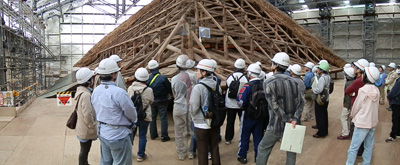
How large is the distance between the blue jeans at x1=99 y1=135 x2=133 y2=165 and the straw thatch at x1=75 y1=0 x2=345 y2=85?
4052 mm

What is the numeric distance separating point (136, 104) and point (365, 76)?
301 centimetres

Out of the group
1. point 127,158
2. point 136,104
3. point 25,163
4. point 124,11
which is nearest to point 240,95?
point 136,104

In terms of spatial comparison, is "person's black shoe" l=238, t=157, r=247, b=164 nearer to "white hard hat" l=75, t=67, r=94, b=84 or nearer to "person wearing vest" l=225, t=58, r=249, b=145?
"person wearing vest" l=225, t=58, r=249, b=145

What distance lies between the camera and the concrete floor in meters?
4.39

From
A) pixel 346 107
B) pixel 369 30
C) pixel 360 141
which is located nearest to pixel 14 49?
pixel 346 107

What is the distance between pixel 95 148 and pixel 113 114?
7.60 ft

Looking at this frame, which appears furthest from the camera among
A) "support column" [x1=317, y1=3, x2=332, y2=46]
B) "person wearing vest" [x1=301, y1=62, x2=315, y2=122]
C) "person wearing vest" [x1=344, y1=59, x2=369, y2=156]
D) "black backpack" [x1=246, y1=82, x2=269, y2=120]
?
"support column" [x1=317, y1=3, x2=332, y2=46]

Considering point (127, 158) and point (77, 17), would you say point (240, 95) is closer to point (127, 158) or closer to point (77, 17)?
point (127, 158)

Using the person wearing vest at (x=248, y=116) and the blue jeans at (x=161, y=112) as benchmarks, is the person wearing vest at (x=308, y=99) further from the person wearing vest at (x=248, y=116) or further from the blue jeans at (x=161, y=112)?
the blue jeans at (x=161, y=112)

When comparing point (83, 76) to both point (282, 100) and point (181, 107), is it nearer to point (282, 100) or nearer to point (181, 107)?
point (181, 107)

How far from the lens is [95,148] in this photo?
4895 millimetres

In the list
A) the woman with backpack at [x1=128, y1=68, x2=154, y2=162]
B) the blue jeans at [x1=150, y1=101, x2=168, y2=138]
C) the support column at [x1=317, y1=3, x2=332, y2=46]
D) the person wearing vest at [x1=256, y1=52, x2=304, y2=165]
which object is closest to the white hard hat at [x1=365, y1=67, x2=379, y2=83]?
the person wearing vest at [x1=256, y1=52, x2=304, y2=165]

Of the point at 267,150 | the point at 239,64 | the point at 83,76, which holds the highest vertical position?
the point at 239,64

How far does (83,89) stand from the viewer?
11.3 feet
